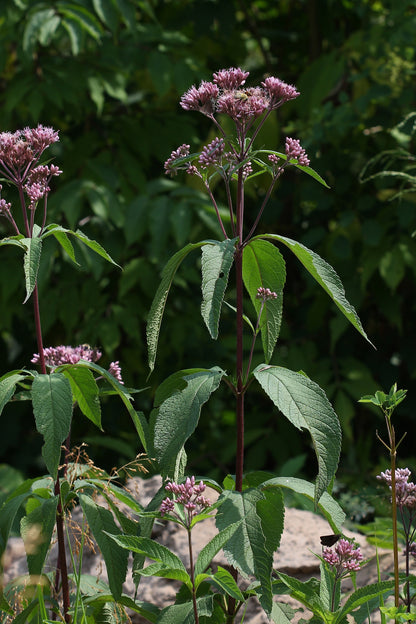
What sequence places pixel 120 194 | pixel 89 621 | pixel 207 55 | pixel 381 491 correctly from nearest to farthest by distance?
pixel 89 621
pixel 381 491
pixel 120 194
pixel 207 55

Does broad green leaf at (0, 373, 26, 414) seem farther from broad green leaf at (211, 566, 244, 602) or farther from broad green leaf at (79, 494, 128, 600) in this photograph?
broad green leaf at (211, 566, 244, 602)

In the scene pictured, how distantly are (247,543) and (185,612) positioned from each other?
0.72ft

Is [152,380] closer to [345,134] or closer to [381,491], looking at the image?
[381,491]

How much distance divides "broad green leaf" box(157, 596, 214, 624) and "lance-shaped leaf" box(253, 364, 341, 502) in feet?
1.22

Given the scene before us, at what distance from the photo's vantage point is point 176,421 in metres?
1.46

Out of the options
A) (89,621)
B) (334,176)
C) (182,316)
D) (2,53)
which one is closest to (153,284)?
(182,316)

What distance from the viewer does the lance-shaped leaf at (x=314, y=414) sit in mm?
1386

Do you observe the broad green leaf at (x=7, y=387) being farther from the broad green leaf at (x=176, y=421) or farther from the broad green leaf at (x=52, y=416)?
the broad green leaf at (x=176, y=421)

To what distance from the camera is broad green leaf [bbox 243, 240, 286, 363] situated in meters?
1.61

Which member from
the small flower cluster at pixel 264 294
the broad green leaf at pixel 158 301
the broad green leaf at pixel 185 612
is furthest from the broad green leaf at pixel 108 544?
the small flower cluster at pixel 264 294

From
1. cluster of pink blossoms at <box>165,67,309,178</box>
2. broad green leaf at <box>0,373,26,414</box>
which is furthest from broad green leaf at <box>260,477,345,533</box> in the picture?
cluster of pink blossoms at <box>165,67,309,178</box>

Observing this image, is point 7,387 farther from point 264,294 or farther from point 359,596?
point 359,596

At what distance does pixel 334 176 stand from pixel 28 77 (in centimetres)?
152

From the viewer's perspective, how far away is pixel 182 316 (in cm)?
365
